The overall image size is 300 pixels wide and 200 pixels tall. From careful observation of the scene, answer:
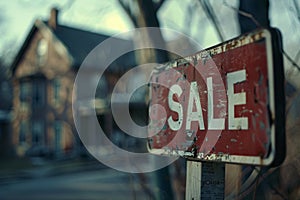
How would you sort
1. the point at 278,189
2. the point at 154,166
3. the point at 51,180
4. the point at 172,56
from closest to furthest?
the point at 278,189, the point at 154,166, the point at 172,56, the point at 51,180

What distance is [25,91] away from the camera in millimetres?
27953

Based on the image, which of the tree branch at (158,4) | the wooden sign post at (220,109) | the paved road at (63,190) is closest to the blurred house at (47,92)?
the paved road at (63,190)

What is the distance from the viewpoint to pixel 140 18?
3.36 metres

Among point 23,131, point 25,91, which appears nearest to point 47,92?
point 25,91

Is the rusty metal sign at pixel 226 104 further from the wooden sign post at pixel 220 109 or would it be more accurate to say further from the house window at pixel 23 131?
the house window at pixel 23 131

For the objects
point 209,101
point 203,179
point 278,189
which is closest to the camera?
point 209,101

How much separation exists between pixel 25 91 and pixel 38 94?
3.97ft

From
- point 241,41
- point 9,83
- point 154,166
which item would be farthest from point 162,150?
point 9,83

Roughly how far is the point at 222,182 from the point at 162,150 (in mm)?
321

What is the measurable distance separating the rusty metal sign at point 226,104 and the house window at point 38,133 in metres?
26.1

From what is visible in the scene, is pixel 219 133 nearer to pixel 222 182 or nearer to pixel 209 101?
pixel 209 101

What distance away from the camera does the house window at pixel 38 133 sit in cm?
2722

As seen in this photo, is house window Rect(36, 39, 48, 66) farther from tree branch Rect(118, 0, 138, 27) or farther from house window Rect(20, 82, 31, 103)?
tree branch Rect(118, 0, 138, 27)

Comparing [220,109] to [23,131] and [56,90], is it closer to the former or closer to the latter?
[56,90]
